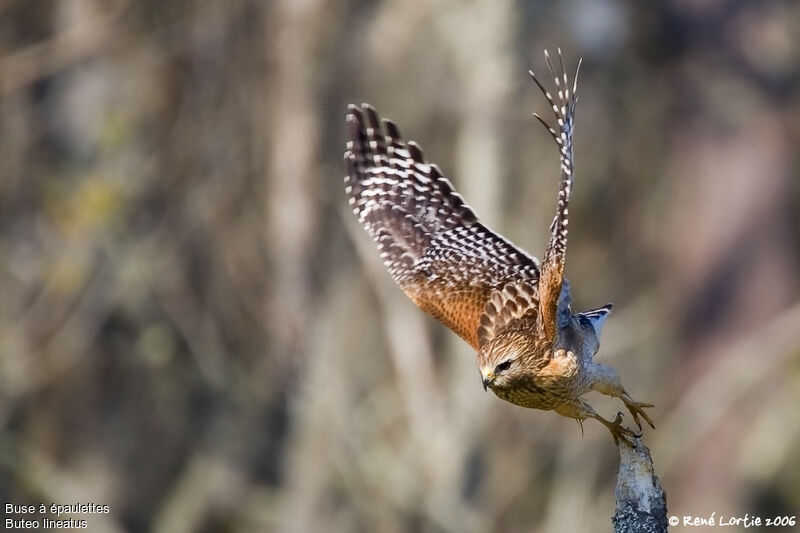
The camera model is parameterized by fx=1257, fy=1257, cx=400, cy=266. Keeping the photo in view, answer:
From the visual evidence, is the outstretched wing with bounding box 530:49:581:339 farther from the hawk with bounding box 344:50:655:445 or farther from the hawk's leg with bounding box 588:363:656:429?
the hawk's leg with bounding box 588:363:656:429

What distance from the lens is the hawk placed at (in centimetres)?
435

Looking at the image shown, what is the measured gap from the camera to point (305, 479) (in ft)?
36.5

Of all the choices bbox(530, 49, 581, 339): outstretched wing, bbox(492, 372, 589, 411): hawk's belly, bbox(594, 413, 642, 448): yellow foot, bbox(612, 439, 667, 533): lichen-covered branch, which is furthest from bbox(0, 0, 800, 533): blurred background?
bbox(612, 439, 667, 533): lichen-covered branch

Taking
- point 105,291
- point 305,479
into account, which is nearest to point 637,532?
point 305,479

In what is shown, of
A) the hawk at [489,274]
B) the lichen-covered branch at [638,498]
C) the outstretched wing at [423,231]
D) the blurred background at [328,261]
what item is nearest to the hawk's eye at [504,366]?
the hawk at [489,274]

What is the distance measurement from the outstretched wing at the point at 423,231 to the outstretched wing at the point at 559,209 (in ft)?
1.99

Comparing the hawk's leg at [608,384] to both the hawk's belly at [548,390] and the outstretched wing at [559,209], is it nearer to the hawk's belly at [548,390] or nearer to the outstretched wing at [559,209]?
the hawk's belly at [548,390]

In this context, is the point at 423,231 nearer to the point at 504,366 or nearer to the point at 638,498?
the point at 504,366

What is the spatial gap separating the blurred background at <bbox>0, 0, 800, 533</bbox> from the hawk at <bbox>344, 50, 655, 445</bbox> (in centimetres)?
504

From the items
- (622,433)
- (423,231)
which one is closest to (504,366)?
(622,433)

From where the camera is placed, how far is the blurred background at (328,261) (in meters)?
11.2

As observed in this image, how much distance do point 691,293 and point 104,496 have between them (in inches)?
253

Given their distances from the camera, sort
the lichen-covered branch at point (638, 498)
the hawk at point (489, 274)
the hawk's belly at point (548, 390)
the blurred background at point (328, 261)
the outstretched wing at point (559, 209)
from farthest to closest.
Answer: the blurred background at point (328, 261)
the hawk's belly at point (548, 390)
the hawk at point (489, 274)
the outstretched wing at point (559, 209)
the lichen-covered branch at point (638, 498)

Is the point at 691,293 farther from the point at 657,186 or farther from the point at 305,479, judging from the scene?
the point at 305,479
